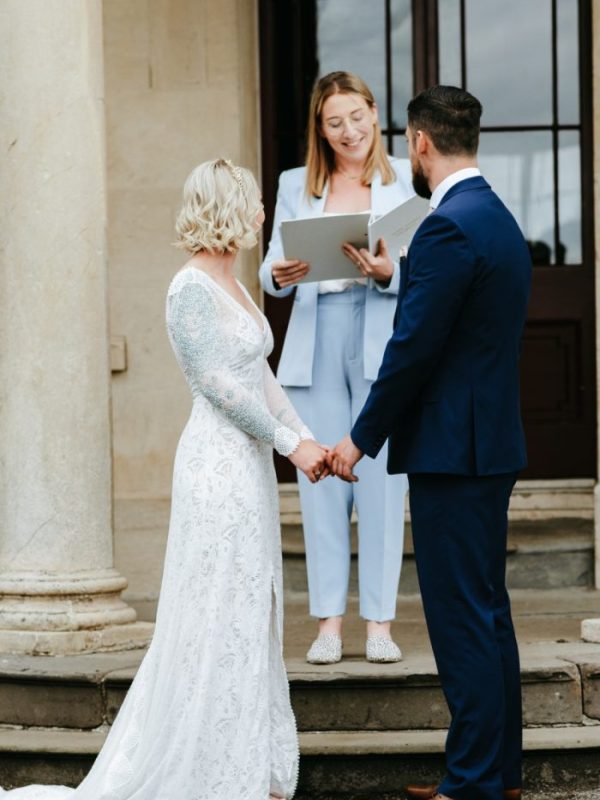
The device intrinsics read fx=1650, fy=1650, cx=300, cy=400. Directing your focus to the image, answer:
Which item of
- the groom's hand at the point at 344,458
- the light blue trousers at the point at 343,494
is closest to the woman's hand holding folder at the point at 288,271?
the light blue trousers at the point at 343,494

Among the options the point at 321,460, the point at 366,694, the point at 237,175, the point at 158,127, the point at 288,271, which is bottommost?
the point at 366,694

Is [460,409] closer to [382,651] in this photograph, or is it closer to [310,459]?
[310,459]

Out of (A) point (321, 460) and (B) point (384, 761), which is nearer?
(A) point (321, 460)

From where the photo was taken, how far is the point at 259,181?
8109 millimetres

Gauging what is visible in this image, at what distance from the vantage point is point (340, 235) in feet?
17.9

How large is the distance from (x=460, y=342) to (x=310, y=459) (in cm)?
60

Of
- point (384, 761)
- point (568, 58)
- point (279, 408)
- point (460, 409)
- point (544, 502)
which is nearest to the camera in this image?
point (460, 409)

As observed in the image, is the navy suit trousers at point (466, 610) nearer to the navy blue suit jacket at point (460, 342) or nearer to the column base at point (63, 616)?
the navy blue suit jacket at point (460, 342)

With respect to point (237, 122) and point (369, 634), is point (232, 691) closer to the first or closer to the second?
point (369, 634)

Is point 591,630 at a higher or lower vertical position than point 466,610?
lower

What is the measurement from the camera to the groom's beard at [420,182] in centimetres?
468

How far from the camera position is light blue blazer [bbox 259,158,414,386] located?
18.6ft

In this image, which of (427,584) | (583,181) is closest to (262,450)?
(427,584)

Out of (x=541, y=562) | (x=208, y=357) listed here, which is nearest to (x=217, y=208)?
(x=208, y=357)
